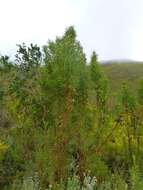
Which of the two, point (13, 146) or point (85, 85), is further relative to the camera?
point (13, 146)

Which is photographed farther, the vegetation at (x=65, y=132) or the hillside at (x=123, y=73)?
the hillside at (x=123, y=73)

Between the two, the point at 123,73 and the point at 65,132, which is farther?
the point at 123,73

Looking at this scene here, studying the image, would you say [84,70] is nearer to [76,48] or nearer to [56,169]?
[76,48]

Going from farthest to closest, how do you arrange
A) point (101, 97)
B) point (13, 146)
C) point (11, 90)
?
point (11, 90) < point (101, 97) < point (13, 146)

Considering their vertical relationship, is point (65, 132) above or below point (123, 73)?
below

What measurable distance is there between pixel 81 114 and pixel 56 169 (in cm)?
168

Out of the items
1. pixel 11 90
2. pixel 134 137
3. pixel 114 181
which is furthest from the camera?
pixel 11 90

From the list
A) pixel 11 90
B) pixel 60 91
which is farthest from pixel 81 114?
pixel 11 90

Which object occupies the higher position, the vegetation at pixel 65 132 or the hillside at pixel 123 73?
the hillside at pixel 123 73

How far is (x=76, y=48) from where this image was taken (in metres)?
13.8

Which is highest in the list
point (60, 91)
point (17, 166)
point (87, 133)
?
point (60, 91)

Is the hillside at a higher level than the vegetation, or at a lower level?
higher

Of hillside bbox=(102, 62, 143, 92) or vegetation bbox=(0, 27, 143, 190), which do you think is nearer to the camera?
vegetation bbox=(0, 27, 143, 190)

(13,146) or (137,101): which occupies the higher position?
(137,101)
